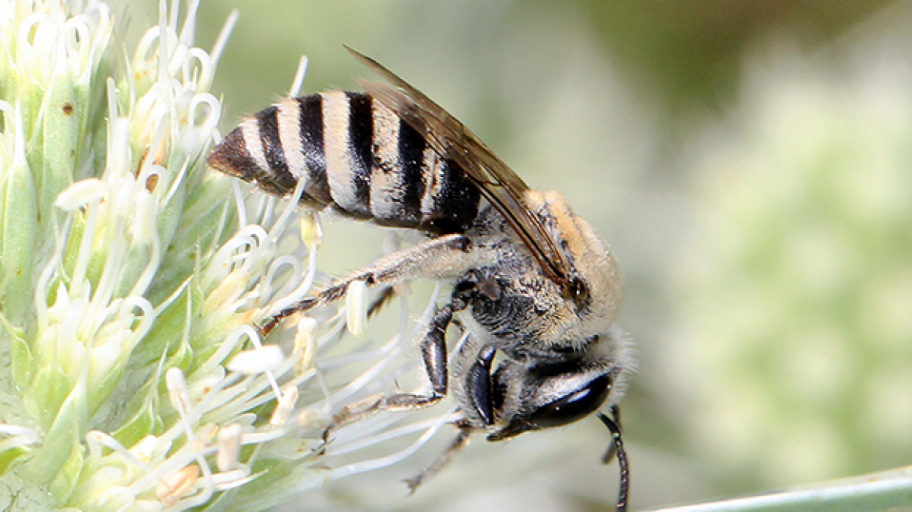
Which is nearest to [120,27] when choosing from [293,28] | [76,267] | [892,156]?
[76,267]

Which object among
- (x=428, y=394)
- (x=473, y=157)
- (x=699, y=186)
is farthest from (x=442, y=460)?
(x=699, y=186)

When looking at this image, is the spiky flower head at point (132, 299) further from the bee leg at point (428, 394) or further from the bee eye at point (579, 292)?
the bee eye at point (579, 292)

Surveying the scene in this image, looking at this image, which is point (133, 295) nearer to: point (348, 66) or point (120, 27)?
point (120, 27)

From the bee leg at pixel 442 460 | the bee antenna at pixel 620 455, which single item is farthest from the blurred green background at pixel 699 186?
the bee antenna at pixel 620 455

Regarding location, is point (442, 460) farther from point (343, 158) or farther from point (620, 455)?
point (343, 158)

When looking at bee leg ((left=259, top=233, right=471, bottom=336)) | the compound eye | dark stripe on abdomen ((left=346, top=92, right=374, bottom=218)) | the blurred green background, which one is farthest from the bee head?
the blurred green background

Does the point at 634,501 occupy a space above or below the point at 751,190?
below

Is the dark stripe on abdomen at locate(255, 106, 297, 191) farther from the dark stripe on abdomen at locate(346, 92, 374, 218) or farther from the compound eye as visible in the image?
the compound eye
